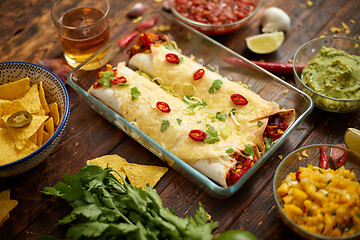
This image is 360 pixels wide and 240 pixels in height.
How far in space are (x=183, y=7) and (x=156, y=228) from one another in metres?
2.41

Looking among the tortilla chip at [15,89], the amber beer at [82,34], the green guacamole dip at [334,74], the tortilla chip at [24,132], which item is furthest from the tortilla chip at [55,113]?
the green guacamole dip at [334,74]

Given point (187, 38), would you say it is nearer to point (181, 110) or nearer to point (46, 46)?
point (181, 110)

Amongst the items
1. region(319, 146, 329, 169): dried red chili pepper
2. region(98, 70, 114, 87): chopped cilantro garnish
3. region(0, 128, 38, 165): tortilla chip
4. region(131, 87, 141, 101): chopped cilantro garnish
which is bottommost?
region(0, 128, 38, 165): tortilla chip

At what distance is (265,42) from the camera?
3.61 meters

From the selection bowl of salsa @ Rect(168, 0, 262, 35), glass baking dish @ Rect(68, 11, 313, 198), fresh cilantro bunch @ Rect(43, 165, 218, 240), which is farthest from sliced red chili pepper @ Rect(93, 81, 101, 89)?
bowl of salsa @ Rect(168, 0, 262, 35)

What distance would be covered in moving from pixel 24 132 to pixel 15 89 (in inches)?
19.0

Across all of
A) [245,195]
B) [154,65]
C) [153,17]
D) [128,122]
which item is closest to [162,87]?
[154,65]

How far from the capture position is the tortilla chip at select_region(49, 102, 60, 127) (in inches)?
112

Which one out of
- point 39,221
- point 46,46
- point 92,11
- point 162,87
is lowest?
point 39,221

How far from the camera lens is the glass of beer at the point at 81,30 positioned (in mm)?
3324

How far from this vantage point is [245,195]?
8.89 feet

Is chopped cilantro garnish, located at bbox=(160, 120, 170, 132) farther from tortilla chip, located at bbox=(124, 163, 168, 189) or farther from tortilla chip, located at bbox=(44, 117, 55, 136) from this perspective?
tortilla chip, located at bbox=(44, 117, 55, 136)

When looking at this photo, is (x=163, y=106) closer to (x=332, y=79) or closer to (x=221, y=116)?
(x=221, y=116)

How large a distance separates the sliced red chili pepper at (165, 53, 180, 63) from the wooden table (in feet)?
2.49
